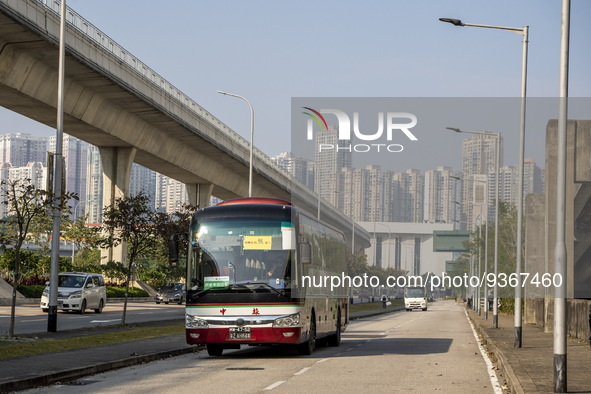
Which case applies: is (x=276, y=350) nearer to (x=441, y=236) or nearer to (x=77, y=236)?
(x=77, y=236)

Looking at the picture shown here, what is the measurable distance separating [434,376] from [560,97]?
562cm

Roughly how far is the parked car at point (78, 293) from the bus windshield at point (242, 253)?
23.3m

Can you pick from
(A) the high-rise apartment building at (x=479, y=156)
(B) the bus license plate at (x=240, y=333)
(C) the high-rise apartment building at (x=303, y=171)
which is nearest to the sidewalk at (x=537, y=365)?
(B) the bus license plate at (x=240, y=333)

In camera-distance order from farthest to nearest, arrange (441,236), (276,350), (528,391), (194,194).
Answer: (441,236)
(194,194)
(276,350)
(528,391)

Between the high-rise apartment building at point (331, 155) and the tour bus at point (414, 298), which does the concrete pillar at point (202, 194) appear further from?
the tour bus at point (414, 298)

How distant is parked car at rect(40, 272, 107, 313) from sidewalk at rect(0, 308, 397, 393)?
17.4 meters

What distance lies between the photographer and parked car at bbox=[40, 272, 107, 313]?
1730 inches

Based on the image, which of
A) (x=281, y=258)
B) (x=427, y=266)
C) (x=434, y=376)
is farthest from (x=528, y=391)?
(x=427, y=266)

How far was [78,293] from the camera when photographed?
1741 inches

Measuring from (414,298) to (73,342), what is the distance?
71.9 metres

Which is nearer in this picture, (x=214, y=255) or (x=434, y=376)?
(x=434, y=376)

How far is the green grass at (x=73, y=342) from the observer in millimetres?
20594

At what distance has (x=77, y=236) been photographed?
92688 millimetres

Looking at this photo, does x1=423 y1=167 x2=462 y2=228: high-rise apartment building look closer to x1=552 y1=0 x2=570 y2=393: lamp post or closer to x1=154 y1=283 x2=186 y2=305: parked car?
x1=154 y1=283 x2=186 y2=305: parked car
